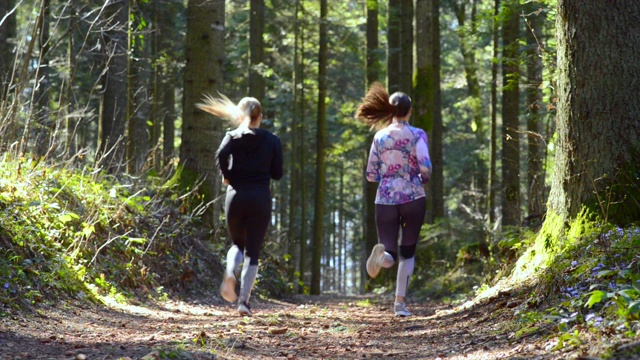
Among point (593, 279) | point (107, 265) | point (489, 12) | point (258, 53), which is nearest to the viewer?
point (593, 279)

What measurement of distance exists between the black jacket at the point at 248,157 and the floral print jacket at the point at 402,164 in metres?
1.26

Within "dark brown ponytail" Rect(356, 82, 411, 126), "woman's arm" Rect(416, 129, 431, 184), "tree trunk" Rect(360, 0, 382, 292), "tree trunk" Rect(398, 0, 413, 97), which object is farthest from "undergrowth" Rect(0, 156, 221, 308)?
"tree trunk" Rect(360, 0, 382, 292)

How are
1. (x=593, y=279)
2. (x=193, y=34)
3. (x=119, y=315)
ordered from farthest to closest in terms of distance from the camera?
(x=193, y=34), (x=119, y=315), (x=593, y=279)

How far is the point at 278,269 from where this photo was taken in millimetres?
14344

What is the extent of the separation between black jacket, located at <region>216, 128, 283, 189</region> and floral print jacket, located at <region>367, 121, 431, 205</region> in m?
1.26

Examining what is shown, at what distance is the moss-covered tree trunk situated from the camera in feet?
19.6

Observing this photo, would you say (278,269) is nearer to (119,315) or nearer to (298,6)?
(119,315)

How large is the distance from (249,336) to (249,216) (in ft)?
6.55

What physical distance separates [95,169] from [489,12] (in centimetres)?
718

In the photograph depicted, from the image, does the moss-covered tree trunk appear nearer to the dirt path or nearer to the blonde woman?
the dirt path

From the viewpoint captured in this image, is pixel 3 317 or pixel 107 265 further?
pixel 107 265

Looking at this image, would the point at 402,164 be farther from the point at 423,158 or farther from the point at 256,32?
the point at 256,32

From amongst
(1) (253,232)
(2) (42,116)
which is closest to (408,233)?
(1) (253,232)

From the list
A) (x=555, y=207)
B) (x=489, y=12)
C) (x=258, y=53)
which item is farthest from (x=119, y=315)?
(x=258, y=53)
